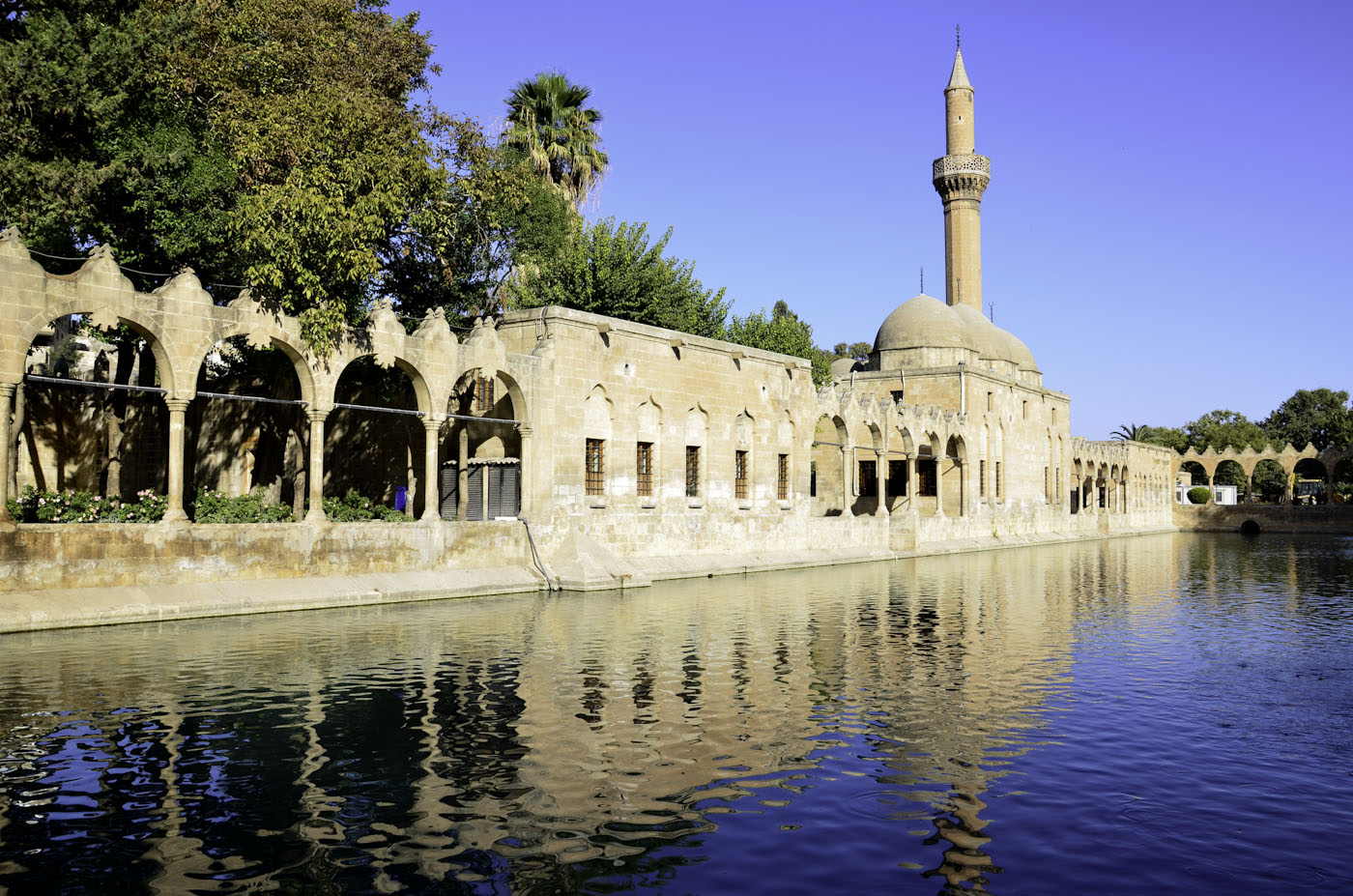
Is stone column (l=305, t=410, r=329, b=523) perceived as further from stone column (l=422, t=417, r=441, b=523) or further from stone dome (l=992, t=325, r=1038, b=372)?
stone dome (l=992, t=325, r=1038, b=372)

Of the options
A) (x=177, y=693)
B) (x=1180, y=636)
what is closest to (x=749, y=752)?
(x=177, y=693)

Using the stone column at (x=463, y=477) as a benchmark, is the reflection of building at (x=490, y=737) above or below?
below

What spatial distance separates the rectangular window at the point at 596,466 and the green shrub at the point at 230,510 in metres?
7.48

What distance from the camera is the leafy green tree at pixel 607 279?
32.3 m

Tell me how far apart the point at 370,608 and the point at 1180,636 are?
43.7 ft

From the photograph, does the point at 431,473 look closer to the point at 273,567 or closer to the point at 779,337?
the point at 273,567

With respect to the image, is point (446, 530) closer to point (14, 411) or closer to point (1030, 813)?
point (14, 411)

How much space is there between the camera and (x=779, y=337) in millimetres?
45219

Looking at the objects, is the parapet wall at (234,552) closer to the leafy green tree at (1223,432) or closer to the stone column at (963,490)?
the stone column at (963,490)

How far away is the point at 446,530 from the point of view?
2114cm

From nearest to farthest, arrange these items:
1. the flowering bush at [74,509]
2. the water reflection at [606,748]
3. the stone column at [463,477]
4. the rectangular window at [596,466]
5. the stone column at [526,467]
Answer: the water reflection at [606,748] < the flowering bush at [74,509] < the stone column at [526,467] < the stone column at [463,477] < the rectangular window at [596,466]

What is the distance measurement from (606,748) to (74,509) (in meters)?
12.7

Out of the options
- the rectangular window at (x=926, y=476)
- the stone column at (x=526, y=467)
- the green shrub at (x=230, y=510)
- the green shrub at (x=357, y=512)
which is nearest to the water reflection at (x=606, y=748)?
the green shrub at (x=230, y=510)

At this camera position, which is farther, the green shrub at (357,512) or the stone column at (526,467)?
the stone column at (526,467)
